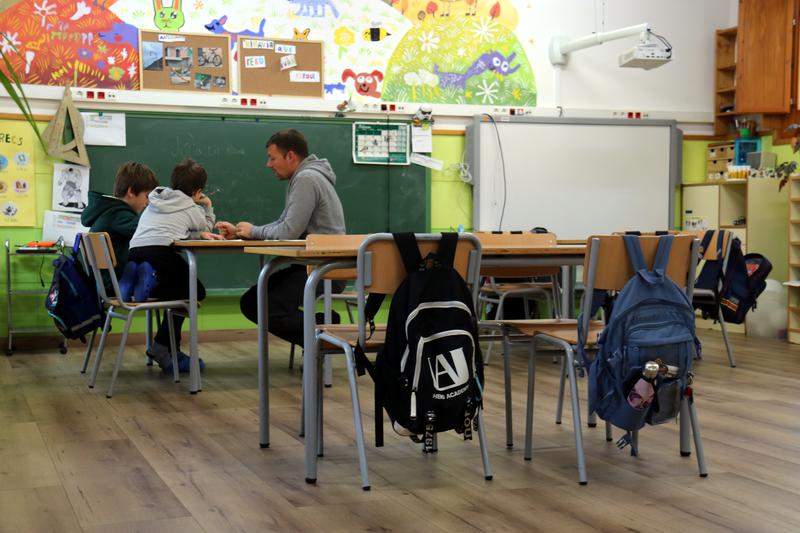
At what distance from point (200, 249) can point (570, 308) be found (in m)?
1.68

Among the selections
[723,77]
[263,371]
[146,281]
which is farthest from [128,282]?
[723,77]

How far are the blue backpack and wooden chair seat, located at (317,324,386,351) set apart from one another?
627mm

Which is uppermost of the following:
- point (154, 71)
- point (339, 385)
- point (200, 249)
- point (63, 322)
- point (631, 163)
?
point (154, 71)

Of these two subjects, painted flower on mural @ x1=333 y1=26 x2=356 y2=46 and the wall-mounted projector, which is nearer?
the wall-mounted projector

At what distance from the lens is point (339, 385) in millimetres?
4391

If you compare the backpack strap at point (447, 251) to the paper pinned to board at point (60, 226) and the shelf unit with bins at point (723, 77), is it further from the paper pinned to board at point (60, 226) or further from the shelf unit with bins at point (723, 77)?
the shelf unit with bins at point (723, 77)

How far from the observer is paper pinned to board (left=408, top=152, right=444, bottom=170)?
6.75 m

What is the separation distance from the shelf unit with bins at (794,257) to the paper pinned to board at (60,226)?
4772 mm

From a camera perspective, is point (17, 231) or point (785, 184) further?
point (785, 184)

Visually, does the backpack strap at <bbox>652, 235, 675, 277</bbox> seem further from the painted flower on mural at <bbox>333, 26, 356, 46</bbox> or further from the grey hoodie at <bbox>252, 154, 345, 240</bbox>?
the painted flower on mural at <bbox>333, 26, 356, 46</bbox>

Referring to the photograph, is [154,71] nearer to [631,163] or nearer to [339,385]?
[339,385]

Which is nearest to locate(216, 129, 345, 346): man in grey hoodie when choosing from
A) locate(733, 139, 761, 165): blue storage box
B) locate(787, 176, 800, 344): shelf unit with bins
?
locate(787, 176, 800, 344): shelf unit with bins

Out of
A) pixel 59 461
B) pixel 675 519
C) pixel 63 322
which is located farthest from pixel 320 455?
pixel 63 322

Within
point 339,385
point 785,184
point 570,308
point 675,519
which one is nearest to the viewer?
point 675,519
